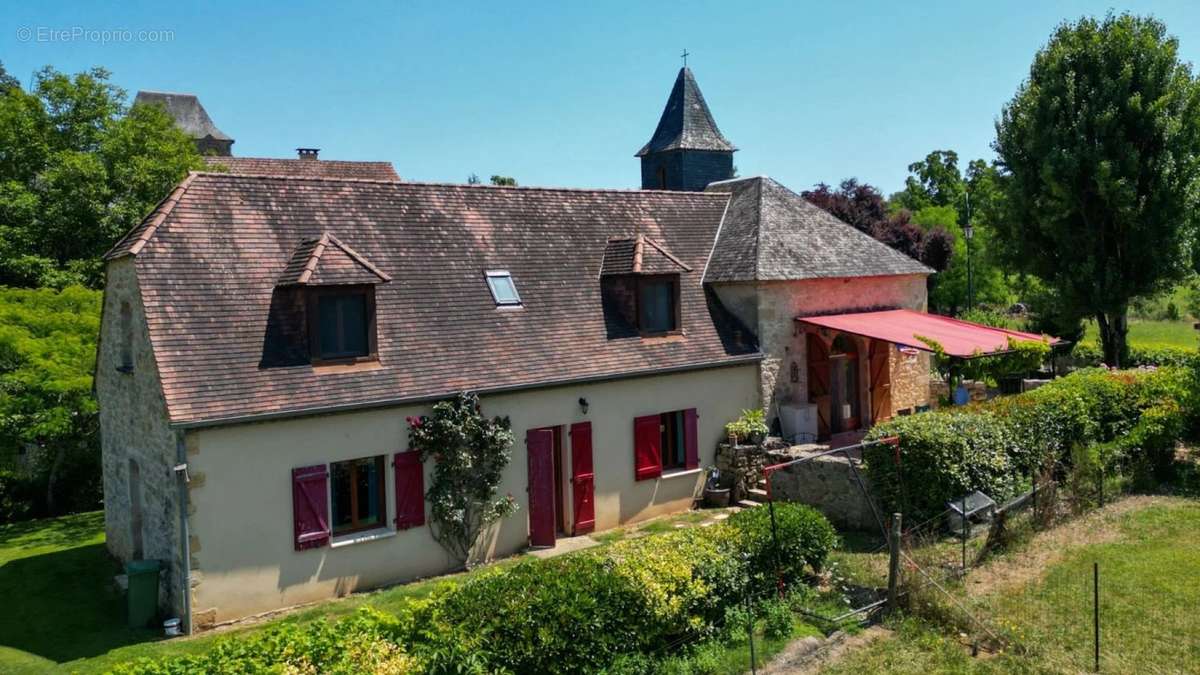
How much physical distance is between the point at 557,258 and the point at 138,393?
Result: 34.7 feet

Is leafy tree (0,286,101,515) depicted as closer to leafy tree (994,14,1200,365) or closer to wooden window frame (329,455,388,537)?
wooden window frame (329,455,388,537)

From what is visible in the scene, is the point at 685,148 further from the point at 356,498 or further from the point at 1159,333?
the point at 1159,333

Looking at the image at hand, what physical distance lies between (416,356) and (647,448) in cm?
655

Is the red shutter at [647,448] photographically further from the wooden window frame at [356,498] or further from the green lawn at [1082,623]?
the green lawn at [1082,623]

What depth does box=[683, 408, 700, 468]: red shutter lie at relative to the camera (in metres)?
22.1

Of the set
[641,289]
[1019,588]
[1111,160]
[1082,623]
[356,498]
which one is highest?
[1111,160]

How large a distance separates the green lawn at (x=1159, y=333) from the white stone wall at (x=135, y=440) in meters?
44.5

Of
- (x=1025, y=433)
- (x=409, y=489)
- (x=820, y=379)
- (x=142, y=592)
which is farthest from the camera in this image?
(x=820, y=379)

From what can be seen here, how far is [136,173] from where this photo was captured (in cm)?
2820

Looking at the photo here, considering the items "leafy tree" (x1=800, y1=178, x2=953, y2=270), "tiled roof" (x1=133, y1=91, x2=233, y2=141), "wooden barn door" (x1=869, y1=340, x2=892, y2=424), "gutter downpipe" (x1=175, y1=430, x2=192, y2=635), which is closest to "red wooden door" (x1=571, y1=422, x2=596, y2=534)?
"gutter downpipe" (x1=175, y1=430, x2=192, y2=635)

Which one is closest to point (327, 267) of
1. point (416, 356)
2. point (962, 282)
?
point (416, 356)

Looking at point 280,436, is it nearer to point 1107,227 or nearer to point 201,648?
point 201,648

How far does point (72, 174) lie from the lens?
27797mm


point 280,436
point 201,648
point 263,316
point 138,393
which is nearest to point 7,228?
point 138,393
